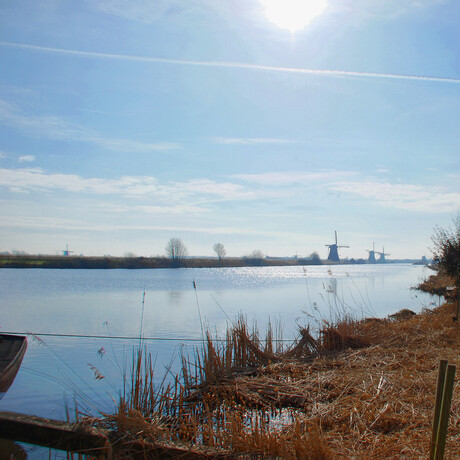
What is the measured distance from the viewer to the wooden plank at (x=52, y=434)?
13.7 ft

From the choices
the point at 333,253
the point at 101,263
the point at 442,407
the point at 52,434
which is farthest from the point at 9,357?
the point at 333,253

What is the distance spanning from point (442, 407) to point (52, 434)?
3579 millimetres

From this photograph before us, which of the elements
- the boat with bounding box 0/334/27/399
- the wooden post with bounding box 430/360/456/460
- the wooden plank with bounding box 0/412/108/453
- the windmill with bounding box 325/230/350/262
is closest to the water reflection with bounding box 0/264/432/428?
the boat with bounding box 0/334/27/399

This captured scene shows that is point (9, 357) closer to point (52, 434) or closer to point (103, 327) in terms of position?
point (52, 434)

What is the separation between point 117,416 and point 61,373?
576 cm

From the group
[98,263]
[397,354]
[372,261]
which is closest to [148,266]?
[98,263]

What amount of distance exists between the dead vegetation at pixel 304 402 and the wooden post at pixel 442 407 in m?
0.56

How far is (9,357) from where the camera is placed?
9.39 metres

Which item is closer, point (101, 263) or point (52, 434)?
point (52, 434)

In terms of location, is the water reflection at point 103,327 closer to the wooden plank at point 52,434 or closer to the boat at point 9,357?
the boat at point 9,357

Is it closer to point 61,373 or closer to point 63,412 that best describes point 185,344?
point 61,373

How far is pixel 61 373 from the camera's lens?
9367mm

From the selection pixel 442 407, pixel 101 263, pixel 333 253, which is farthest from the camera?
pixel 333 253

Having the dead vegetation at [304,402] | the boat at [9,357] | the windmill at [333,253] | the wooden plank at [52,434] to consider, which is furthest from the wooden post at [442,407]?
the windmill at [333,253]
